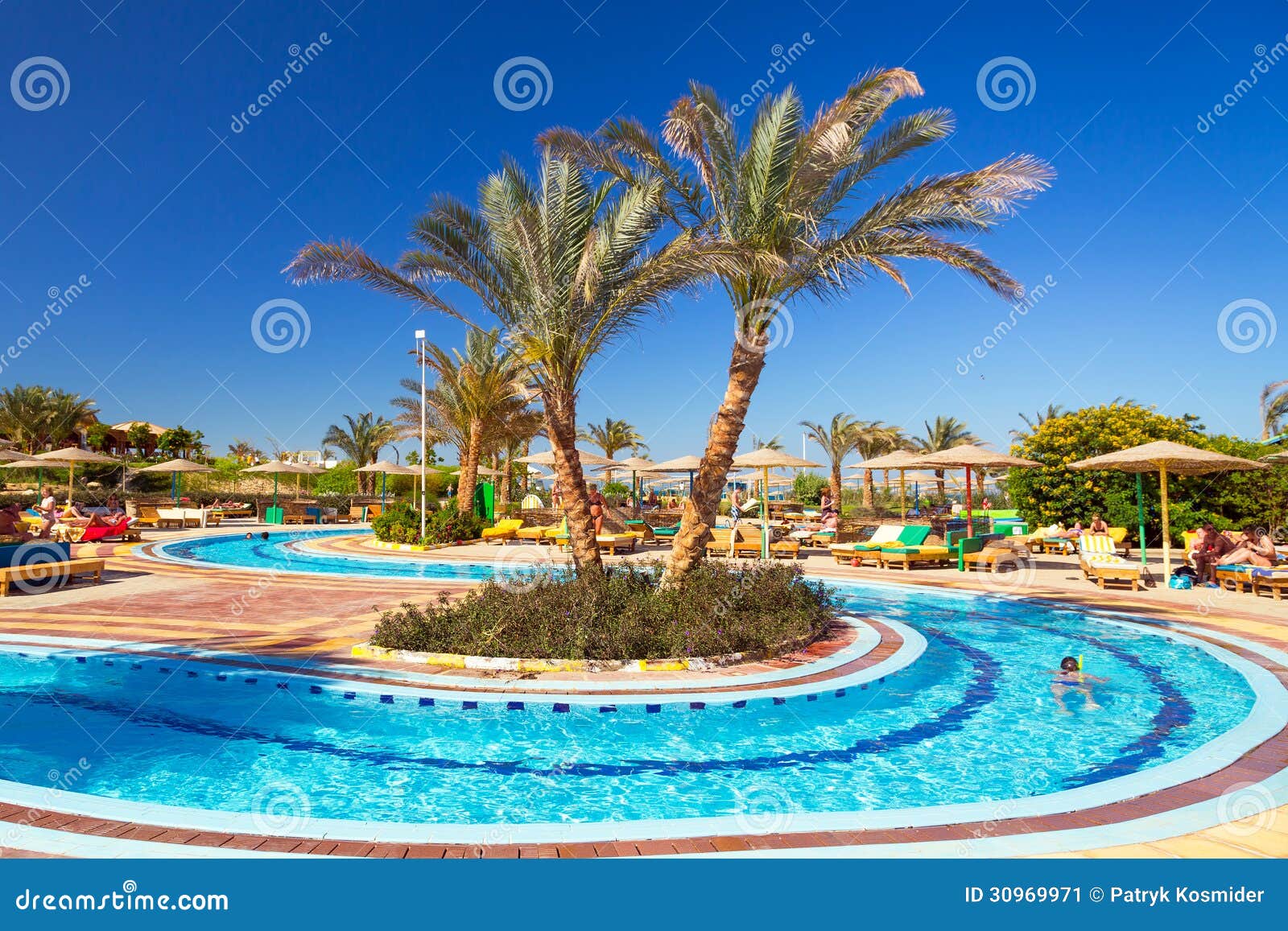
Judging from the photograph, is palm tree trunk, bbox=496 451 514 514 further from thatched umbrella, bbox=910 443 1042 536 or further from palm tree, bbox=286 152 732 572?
palm tree, bbox=286 152 732 572

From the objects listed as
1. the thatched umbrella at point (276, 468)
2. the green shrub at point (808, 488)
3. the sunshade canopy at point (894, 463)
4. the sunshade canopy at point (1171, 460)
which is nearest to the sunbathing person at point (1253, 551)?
the sunshade canopy at point (1171, 460)

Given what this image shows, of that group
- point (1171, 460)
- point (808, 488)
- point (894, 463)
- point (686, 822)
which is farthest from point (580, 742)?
point (808, 488)

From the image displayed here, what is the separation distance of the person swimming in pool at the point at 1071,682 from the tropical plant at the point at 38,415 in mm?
52118

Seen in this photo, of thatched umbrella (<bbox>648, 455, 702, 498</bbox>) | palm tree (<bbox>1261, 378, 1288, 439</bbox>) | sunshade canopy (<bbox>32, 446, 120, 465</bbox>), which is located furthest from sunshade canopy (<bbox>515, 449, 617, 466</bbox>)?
palm tree (<bbox>1261, 378, 1288, 439</bbox>)

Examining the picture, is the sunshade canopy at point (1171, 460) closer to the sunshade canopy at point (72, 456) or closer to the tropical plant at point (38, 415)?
the sunshade canopy at point (72, 456)

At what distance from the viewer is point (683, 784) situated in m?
4.90

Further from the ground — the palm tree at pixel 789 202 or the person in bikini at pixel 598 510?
the palm tree at pixel 789 202

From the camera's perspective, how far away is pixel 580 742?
562 cm

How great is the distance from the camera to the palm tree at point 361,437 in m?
45.3

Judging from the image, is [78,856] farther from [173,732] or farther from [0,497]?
[0,497]

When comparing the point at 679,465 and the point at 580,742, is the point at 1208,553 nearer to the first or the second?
the point at 580,742

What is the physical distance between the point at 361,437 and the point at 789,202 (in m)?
41.4

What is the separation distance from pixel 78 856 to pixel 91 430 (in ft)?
203
